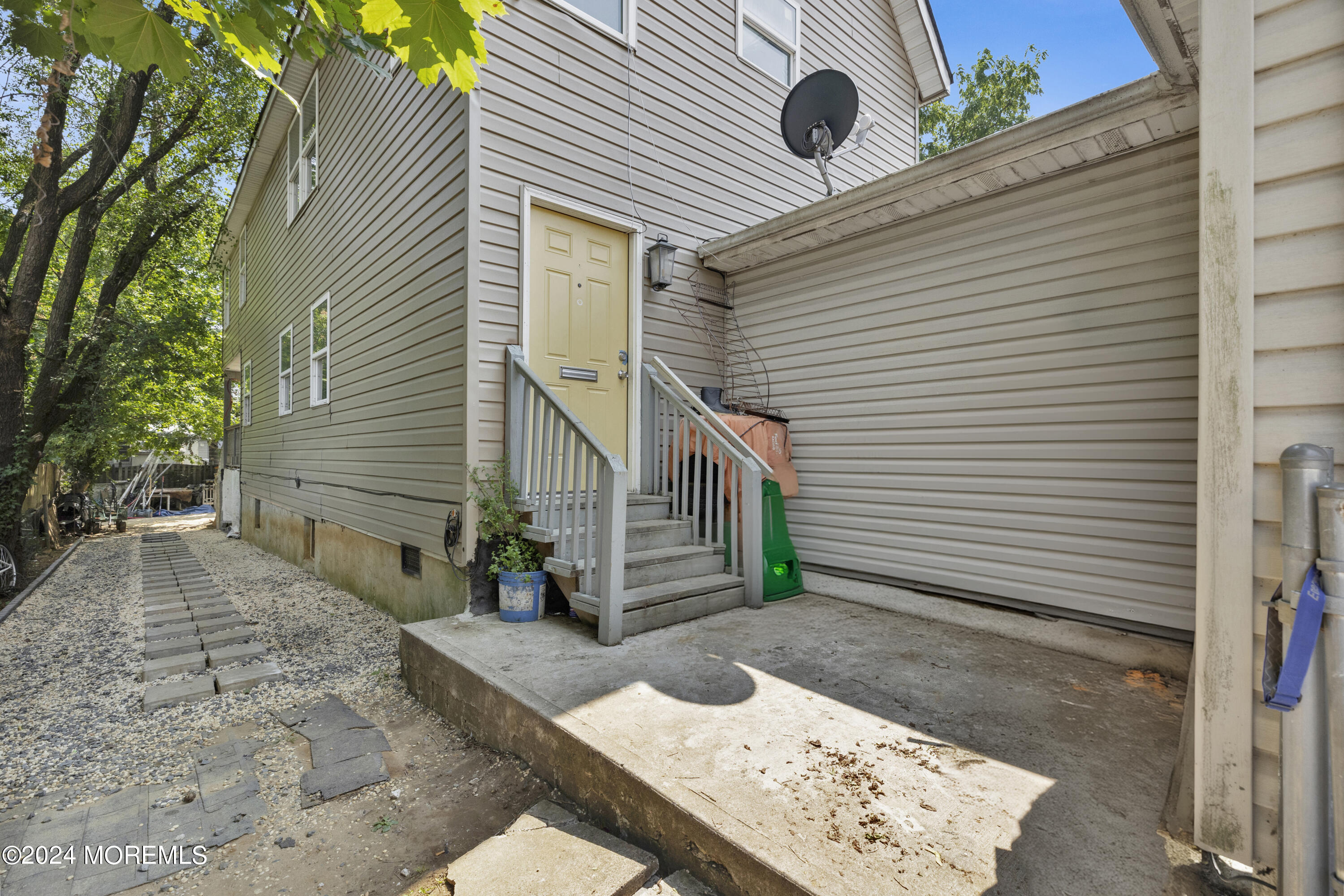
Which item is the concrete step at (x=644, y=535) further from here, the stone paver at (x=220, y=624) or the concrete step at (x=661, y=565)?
the stone paver at (x=220, y=624)

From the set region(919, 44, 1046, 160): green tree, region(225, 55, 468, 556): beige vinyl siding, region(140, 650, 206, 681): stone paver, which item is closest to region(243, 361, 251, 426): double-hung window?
region(225, 55, 468, 556): beige vinyl siding

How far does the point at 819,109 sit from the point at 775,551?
13.3 ft

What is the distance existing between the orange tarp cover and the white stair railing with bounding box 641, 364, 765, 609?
3.7 inches

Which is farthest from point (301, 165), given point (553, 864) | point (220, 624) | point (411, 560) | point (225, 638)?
point (553, 864)

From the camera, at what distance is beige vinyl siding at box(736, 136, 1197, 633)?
10.4 feet

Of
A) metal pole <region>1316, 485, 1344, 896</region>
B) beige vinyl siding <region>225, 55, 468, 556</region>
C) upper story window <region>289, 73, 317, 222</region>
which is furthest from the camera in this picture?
upper story window <region>289, 73, 317, 222</region>

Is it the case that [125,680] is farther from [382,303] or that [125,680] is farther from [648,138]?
[648,138]

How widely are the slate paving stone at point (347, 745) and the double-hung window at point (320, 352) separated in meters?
4.67

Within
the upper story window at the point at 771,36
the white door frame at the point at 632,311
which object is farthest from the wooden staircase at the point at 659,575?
the upper story window at the point at 771,36

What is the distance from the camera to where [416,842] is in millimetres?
2164

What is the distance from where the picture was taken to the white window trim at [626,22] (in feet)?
14.9

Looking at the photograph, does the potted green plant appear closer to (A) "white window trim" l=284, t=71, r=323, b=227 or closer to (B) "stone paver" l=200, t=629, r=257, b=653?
(B) "stone paver" l=200, t=629, r=257, b=653

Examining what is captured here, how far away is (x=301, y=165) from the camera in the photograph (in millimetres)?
7555

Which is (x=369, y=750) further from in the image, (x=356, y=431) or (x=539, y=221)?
(x=356, y=431)
